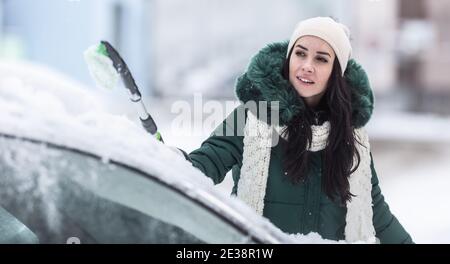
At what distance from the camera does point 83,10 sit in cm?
786

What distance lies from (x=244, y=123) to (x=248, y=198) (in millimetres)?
219

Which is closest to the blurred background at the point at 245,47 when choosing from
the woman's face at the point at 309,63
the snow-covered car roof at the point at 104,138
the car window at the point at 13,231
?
the woman's face at the point at 309,63

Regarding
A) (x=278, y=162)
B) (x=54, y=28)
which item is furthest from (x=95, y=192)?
(x=54, y=28)

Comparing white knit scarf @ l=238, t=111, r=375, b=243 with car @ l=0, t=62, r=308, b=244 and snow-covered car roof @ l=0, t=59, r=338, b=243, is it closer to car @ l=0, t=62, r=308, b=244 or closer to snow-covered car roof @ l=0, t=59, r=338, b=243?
snow-covered car roof @ l=0, t=59, r=338, b=243

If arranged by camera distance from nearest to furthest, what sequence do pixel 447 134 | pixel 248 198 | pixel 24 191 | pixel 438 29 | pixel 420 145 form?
pixel 24 191 → pixel 248 198 → pixel 420 145 → pixel 447 134 → pixel 438 29

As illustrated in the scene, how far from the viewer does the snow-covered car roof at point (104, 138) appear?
1327mm

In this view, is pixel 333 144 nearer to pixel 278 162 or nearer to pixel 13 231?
pixel 278 162

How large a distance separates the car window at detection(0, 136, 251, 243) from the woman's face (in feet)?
2.13

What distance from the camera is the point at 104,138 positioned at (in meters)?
1.35

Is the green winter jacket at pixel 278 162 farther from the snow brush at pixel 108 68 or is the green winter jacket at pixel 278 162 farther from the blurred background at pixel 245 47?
the blurred background at pixel 245 47

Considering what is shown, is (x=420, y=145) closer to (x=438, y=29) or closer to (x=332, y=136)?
(x=438, y=29)

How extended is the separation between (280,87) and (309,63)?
11 centimetres

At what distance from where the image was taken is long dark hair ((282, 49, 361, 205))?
1840 mm
